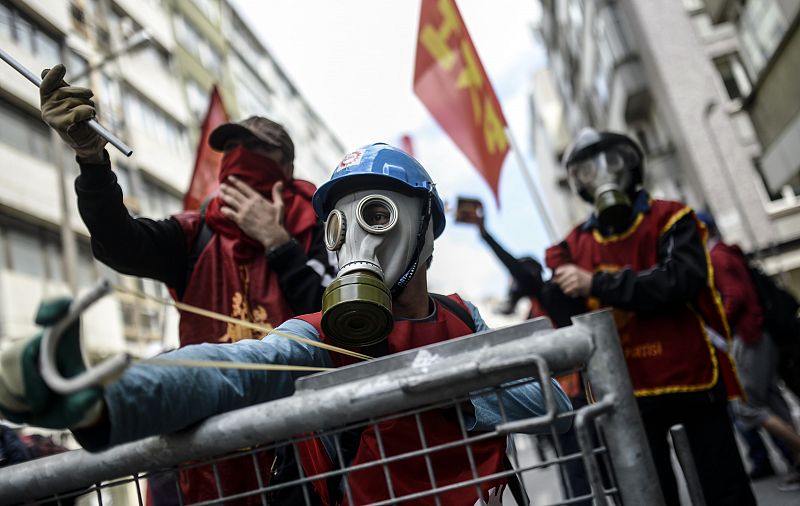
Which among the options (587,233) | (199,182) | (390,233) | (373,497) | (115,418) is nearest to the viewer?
(115,418)

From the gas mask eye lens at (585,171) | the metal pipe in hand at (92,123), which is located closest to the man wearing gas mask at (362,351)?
the metal pipe in hand at (92,123)

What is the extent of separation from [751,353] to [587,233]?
2.42 metres

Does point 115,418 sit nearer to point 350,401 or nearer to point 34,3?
point 350,401

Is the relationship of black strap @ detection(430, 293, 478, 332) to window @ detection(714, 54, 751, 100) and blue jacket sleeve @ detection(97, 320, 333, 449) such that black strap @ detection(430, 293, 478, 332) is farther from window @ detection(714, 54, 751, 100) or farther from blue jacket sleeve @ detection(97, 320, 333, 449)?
window @ detection(714, 54, 751, 100)

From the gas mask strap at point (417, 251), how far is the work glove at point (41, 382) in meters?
1.10

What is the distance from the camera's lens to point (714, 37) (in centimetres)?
2180

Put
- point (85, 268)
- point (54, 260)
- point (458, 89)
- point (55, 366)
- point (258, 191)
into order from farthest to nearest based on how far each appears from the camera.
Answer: point (85, 268), point (54, 260), point (458, 89), point (258, 191), point (55, 366)

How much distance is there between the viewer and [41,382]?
3.57ft

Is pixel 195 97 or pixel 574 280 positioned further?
pixel 195 97

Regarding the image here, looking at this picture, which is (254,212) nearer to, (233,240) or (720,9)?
(233,240)

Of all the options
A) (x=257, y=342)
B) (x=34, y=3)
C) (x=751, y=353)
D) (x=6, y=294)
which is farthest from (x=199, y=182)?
(x=34, y=3)

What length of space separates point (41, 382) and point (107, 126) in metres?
18.0

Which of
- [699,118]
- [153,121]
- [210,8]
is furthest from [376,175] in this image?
[210,8]

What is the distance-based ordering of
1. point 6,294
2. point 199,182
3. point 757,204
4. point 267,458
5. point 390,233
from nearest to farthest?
1. point 390,233
2. point 267,458
3. point 199,182
4. point 6,294
5. point 757,204
